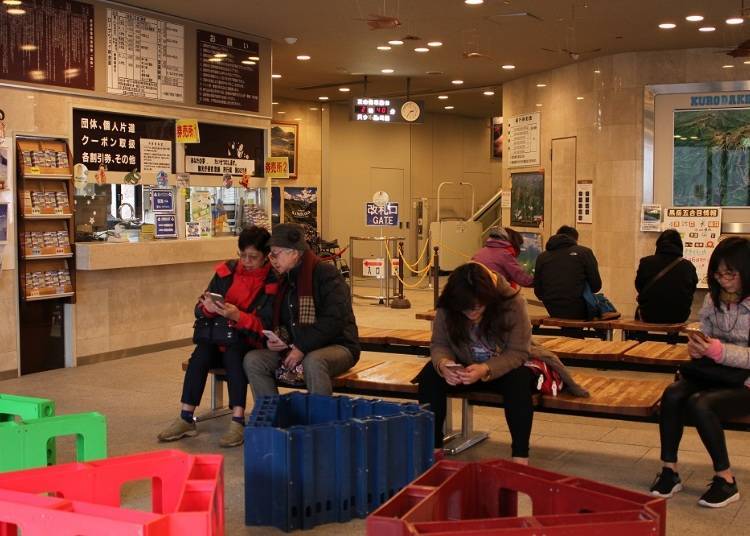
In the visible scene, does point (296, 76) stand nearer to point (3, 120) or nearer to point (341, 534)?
point (3, 120)

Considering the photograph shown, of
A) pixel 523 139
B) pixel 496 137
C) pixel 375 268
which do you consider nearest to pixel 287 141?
pixel 375 268

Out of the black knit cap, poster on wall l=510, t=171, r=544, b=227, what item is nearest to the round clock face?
poster on wall l=510, t=171, r=544, b=227

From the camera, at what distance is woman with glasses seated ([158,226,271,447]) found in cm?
540

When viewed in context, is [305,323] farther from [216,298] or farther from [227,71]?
[227,71]

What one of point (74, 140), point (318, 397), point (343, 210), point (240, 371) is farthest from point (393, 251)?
point (318, 397)

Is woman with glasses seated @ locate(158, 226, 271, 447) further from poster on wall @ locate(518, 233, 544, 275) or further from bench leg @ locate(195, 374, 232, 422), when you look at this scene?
poster on wall @ locate(518, 233, 544, 275)

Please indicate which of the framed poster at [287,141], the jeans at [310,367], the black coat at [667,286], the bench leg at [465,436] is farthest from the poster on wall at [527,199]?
the jeans at [310,367]

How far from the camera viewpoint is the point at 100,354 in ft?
27.8

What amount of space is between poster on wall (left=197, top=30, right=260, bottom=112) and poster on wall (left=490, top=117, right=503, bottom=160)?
10.1 m

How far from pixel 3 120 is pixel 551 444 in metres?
5.06

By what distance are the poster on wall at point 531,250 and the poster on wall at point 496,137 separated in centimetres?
623

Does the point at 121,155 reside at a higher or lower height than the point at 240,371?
higher

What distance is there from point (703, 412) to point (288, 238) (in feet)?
7.68

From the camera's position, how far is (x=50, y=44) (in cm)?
792
